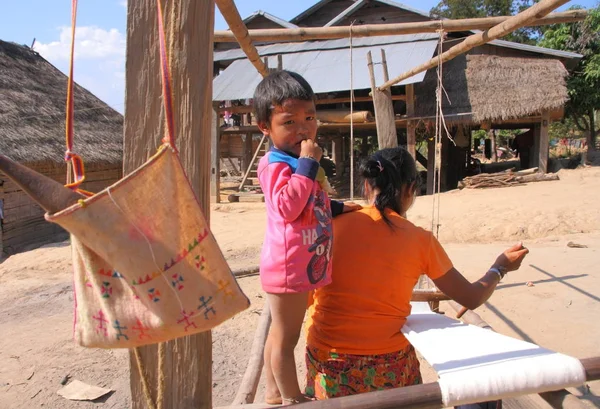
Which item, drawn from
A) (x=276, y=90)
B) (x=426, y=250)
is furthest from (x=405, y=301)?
(x=276, y=90)

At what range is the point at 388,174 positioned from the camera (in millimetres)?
1697

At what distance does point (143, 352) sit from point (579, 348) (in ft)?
11.5

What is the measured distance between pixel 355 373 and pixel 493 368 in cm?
48

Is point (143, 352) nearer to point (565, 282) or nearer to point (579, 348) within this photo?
point (579, 348)

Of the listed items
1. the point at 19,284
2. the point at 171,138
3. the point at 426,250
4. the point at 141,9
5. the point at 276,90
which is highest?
the point at 141,9

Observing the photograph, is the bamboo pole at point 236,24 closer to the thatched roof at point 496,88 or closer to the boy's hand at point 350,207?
the boy's hand at point 350,207

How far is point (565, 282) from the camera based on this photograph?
481 centimetres

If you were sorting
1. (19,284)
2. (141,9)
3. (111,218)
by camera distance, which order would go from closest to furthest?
1. (111,218)
2. (141,9)
3. (19,284)

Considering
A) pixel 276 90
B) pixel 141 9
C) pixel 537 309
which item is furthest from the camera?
pixel 537 309

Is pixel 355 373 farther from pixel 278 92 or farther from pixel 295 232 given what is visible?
pixel 278 92

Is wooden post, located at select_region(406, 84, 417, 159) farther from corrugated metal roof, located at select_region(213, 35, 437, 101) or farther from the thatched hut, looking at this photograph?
the thatched hut

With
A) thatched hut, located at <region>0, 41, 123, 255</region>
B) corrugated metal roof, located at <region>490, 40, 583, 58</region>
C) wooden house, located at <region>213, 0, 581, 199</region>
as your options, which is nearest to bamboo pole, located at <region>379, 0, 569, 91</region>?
wooden house, located at <region>213, 0, 581, 199</region>

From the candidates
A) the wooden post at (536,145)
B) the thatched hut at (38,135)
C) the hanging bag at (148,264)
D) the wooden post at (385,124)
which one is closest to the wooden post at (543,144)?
the wooden post at (536,145)

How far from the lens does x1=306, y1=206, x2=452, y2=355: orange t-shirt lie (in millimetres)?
1605
